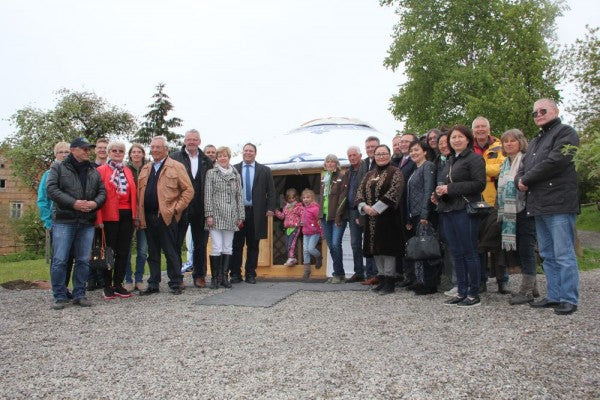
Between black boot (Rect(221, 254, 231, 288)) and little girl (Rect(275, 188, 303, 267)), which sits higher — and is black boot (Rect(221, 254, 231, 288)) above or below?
below

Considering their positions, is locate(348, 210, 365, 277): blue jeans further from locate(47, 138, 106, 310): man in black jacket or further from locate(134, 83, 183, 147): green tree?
locate(134, 83, 183, 147): green tree

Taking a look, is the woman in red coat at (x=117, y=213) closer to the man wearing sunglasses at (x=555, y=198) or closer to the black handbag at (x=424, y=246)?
the black handbag at (x=424, y=246)

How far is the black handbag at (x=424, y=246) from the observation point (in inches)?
187

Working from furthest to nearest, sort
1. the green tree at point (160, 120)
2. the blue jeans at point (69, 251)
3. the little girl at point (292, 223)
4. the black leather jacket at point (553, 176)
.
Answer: the green tree at point (160, 120), the little girl at point (292, 223), the blue jeans at point (69, 251), the black leather jacket at point (553, 176)

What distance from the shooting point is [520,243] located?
452 cm

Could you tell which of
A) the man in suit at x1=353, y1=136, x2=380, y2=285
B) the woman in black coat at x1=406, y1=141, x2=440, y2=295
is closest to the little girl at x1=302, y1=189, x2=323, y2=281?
the man in suit at x1=353, y1=136, x2=380, y2=285

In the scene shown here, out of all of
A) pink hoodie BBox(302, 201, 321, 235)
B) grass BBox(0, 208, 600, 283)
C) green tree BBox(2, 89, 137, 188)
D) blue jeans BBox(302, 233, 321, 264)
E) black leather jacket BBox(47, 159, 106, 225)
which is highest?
green tree BBox(2, 89, 137, 188)

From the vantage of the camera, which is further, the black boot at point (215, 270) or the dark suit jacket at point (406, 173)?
the black boot at point (215, 270)

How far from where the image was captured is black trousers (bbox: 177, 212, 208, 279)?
19.2ft

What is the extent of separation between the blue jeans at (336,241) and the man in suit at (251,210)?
32.1 inches

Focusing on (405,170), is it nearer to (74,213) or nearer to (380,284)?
(380,284)

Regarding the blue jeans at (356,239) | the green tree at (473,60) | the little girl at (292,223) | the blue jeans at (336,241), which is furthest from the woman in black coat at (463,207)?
the green tree at (473,60)

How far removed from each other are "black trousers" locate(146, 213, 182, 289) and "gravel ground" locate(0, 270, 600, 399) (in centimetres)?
80

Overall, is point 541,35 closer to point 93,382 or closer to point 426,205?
point 426,205
